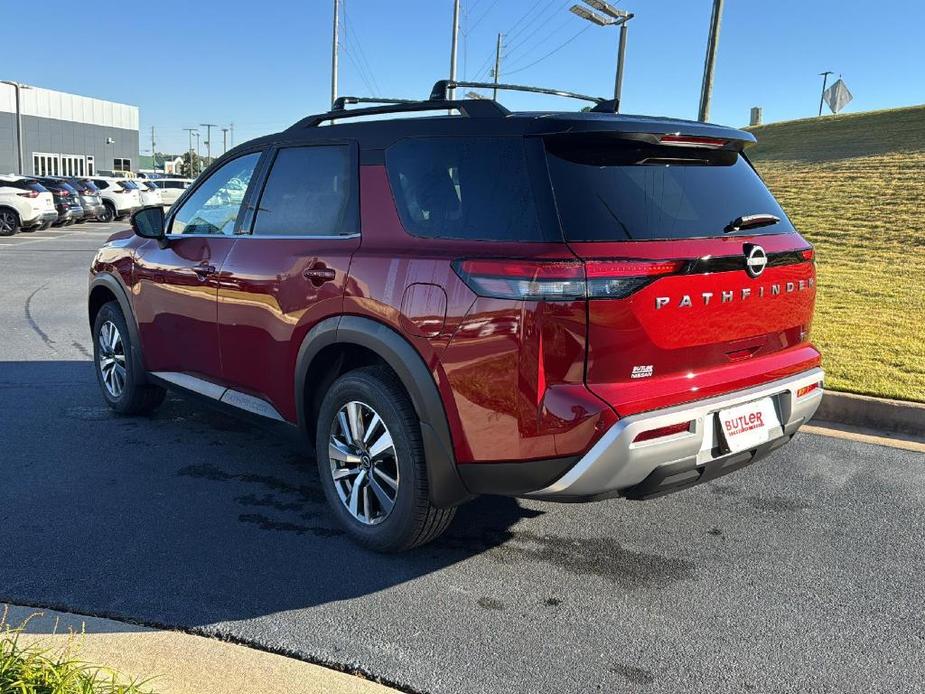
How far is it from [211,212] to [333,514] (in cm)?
191

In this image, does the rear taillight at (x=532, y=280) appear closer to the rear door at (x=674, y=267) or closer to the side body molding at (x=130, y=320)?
the rear door at (x=674, y=267)

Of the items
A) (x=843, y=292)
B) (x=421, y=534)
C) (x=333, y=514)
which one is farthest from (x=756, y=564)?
(x=843, y=292)

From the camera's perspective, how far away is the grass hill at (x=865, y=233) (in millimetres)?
6988

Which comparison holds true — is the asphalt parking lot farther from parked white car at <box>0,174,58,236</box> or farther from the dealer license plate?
parked white car at <box>0,174,58,236</box>

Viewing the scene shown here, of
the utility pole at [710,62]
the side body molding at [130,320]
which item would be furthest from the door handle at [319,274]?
the utility pole at [710,62]

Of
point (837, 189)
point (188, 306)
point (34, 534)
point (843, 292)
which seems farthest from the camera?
point (837, 189)

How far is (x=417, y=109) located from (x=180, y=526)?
2.22 m

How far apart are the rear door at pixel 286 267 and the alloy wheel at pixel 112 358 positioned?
1519 millimetres

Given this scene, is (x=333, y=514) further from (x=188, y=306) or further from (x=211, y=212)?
(x=211, y=212)

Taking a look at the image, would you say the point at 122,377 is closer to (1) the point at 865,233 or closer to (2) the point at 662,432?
(2) the point at 662,432

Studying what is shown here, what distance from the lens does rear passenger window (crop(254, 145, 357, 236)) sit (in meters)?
3.87

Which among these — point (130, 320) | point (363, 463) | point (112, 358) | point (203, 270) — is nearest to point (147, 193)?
point (112, 358)

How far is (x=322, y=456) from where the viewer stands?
3924 mm

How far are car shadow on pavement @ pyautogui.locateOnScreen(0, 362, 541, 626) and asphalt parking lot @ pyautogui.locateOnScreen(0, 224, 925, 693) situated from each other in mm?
12
